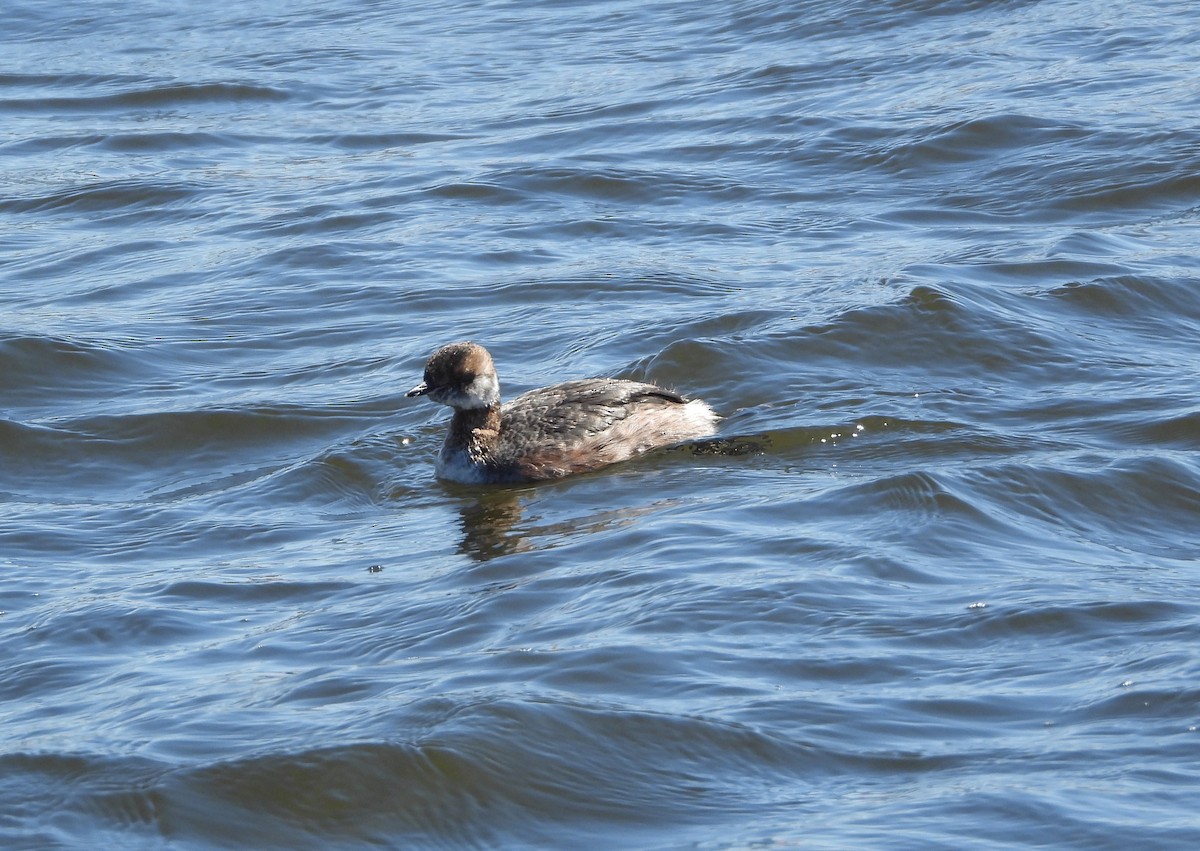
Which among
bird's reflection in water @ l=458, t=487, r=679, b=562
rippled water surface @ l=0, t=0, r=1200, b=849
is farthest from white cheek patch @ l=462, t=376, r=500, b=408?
bird's reflection in water @ l=458, t=487, r=679, b=562

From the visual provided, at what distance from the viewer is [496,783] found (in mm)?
5836

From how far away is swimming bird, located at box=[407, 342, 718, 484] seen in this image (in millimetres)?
9492

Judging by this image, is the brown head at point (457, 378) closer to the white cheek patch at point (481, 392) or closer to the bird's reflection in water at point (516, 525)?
the white cheek patch at point (481, 392)

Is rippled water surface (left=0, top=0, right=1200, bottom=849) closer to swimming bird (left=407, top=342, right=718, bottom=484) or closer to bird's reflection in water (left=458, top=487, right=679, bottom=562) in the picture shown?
bird's reflection in water (left=458, top=487, right=679, bottom=562)

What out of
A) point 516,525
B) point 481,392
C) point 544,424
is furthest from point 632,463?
point 516,525

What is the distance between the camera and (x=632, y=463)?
9539 mm

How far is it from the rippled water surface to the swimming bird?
154mm

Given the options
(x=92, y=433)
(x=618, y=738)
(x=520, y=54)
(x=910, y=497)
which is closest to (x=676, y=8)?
(x=520, y=54)

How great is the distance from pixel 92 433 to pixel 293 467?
4.66 feet

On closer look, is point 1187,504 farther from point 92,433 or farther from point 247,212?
point 247,212

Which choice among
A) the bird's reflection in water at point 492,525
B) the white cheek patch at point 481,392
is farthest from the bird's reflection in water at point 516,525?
the white cheek patch at point 481,392

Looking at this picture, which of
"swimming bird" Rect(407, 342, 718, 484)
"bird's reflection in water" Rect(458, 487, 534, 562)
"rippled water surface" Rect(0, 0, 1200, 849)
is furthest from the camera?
"swimming bird" Rect(407, 342, 718, 484)

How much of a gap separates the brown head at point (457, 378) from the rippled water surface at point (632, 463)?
1.48 ft

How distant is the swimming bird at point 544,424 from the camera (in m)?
9.49
